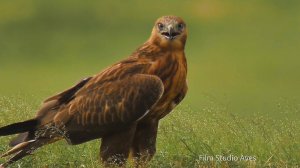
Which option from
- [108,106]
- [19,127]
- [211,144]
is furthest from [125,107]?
[211,144]

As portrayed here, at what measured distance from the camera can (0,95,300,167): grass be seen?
11.3 meters

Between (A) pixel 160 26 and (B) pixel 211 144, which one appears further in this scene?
(B) pixel 211 144

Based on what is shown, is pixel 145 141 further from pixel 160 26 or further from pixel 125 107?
pixel 160 26

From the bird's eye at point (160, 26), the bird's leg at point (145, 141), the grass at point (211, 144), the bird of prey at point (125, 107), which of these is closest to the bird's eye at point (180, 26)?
the bird of prey at point (125, 107)

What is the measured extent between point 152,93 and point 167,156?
1.05 m

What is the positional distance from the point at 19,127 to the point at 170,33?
5.14 ft

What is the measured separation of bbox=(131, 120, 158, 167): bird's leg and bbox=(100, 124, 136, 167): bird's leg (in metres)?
0.14

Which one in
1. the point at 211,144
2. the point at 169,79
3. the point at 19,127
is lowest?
the point at 211,144

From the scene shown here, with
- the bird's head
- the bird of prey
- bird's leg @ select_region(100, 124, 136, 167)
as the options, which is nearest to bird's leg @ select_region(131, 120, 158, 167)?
the bird of prey

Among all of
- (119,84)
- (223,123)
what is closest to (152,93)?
(119,84)

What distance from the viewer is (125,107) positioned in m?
10.9

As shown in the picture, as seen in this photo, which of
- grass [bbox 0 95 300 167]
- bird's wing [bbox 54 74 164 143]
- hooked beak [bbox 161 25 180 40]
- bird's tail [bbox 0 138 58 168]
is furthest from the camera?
grass [bbox 0 95 300 167]

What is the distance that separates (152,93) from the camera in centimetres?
1070

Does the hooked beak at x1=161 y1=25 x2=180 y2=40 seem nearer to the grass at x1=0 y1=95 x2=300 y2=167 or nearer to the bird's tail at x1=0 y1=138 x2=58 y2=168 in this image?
the grass at x1=0 y1=95 x2=300 y2=167
